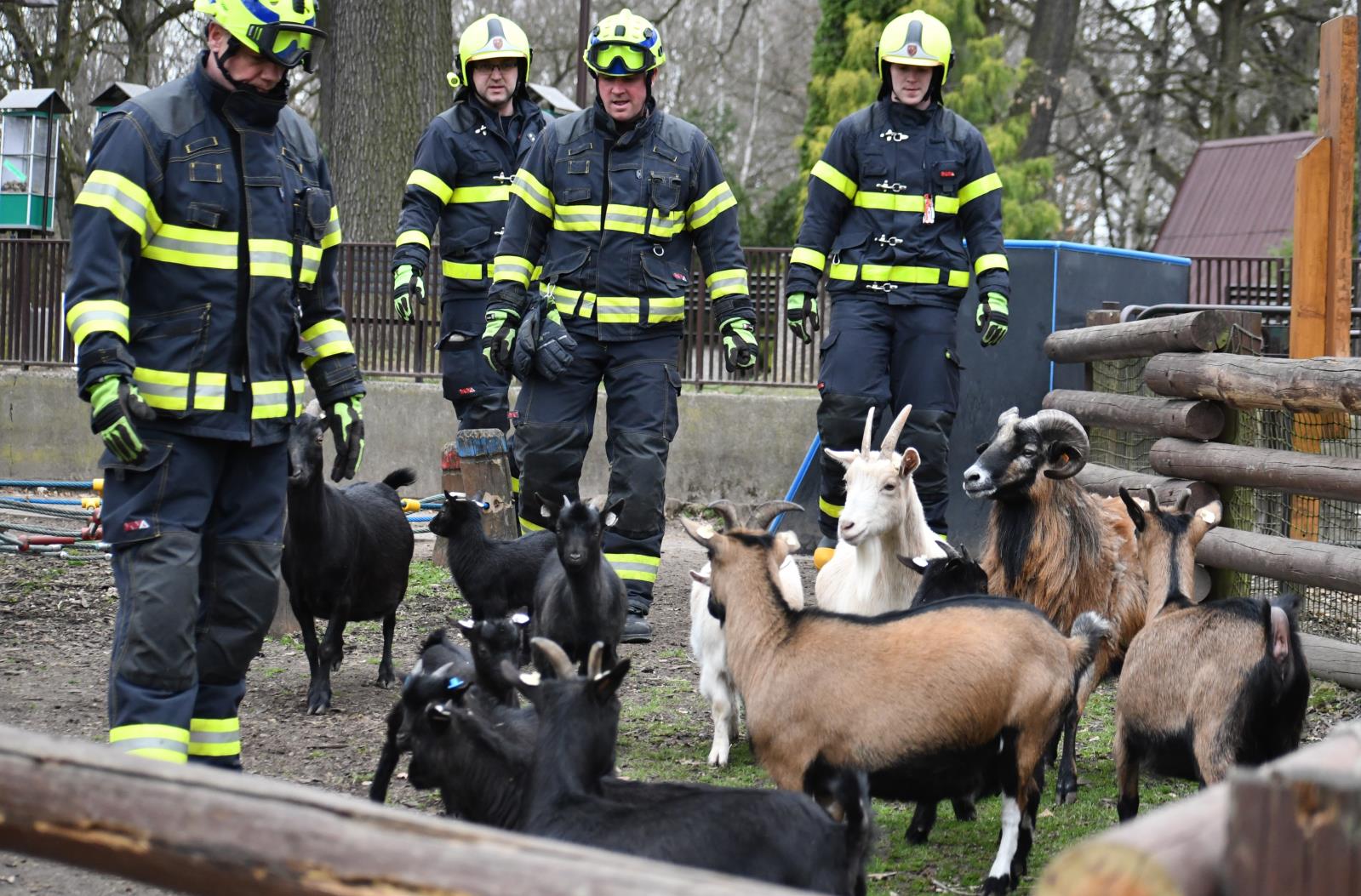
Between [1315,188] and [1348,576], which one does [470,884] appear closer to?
[1348,576]

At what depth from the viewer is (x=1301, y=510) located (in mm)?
8172

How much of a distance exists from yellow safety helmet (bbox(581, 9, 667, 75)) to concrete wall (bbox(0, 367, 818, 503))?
18.7 ft

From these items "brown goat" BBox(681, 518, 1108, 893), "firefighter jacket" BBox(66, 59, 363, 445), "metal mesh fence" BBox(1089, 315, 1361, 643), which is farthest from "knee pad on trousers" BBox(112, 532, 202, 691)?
"metal mesh fence" BBox(1089, 315, 1361, 643)

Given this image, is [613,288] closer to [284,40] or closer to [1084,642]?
[284,40]

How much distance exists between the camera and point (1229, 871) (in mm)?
1872

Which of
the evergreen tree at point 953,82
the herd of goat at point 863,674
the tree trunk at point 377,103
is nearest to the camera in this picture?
the herd of goat at point 863,674

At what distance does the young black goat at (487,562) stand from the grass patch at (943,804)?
82 cm

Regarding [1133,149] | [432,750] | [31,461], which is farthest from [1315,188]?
[1133,149]

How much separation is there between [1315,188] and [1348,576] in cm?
247

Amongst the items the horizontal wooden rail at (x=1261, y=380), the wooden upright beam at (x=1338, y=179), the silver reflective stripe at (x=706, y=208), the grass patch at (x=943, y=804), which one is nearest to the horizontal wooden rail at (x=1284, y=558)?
the grass patch at (x=943, y=804)

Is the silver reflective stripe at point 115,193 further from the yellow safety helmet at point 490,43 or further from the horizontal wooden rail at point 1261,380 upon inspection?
the horizontal wooden rail at point 1261,380

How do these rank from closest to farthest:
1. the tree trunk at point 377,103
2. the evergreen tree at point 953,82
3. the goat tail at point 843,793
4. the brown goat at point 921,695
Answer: the goat tail at point 843,793
the brown goat at point 921,695
the tree trunk at point 377,103
the evergreen tree at point 953,82

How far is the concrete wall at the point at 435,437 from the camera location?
1300cm

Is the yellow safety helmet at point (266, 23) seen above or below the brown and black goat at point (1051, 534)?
above
